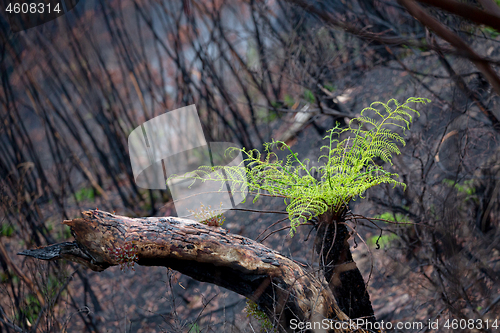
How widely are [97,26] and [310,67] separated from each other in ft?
6.47

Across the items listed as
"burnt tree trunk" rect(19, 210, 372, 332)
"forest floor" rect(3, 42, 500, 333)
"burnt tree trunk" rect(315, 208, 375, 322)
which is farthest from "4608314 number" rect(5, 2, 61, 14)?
"burnt tree trunk" rect(315, 208, 375, 322)

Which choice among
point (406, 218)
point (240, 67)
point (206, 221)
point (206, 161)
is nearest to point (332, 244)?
point (206, 221)

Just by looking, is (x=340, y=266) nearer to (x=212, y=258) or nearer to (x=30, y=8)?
(x=212, y=258)

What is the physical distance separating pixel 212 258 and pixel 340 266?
482 millimetres

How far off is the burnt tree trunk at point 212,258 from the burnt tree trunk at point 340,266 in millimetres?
93

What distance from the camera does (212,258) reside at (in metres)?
1.18

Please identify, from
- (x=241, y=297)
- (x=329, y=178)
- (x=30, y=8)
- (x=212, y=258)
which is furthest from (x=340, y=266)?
(x=30, y=8)

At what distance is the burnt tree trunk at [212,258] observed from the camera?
1121mm

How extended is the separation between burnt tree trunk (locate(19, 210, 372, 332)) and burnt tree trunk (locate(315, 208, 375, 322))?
0.09 metres

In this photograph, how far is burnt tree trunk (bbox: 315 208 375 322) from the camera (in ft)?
4.26

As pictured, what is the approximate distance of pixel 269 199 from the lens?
119 inches

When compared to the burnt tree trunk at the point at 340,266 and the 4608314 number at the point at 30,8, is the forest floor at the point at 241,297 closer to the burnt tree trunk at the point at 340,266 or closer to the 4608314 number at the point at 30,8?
the burnt tree trunk at the point at 340,266

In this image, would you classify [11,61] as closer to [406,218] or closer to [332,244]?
[332,244]

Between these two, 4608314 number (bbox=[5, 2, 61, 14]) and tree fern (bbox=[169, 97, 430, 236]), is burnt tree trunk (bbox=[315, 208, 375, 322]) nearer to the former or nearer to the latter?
tree fern (bbox=[169, 97, 430, 236])
